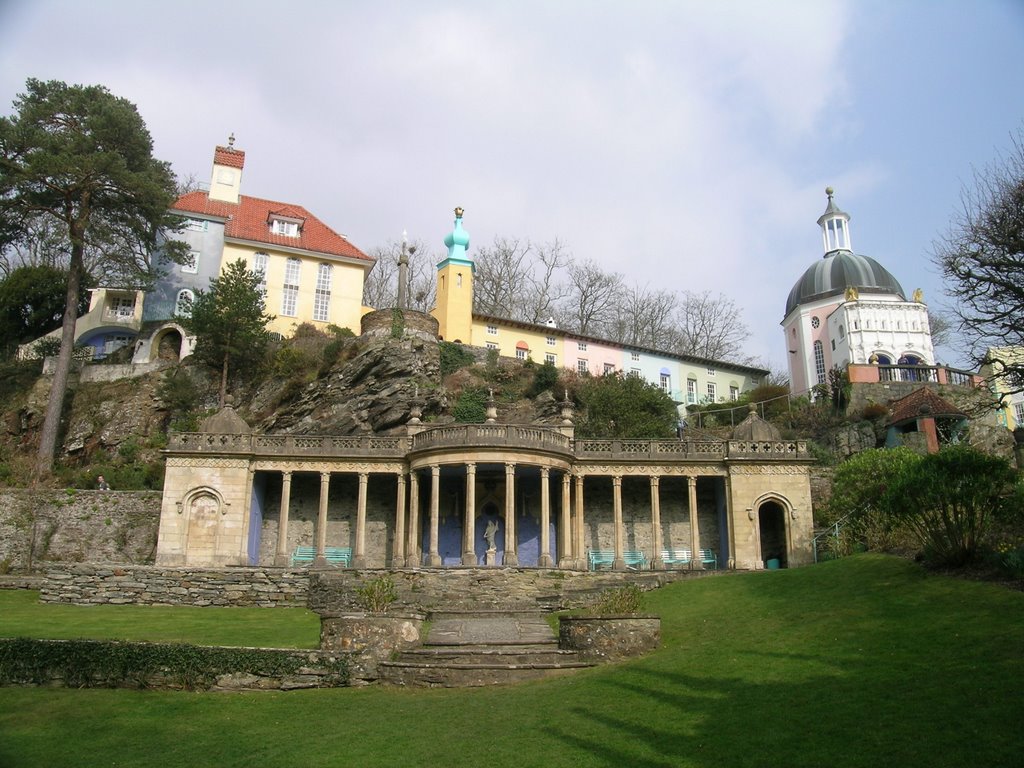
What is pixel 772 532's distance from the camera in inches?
1431

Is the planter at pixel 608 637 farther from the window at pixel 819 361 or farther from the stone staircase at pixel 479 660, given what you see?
the window at pixel 819 361

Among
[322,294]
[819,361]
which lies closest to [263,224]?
[322,294]

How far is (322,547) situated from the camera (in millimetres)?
33500

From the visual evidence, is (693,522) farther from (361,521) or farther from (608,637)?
(608,637)

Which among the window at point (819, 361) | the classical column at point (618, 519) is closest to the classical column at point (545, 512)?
the classical column at point (618, 519)

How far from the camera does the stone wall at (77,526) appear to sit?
111 ft

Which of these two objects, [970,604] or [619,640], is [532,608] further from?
[970,604]

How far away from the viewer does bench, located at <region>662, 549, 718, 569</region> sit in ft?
117

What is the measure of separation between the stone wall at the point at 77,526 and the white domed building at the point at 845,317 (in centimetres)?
3891

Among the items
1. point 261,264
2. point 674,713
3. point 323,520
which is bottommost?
point 674,713

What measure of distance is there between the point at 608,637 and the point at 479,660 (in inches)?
105

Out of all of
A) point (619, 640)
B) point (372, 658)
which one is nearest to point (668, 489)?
point (619, 640)

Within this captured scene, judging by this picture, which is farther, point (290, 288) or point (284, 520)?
point (290, 288)

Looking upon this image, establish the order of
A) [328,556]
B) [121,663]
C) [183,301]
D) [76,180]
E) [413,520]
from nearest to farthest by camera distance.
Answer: [121,663], [413,520], [328,556], [76,180], [183,301]
